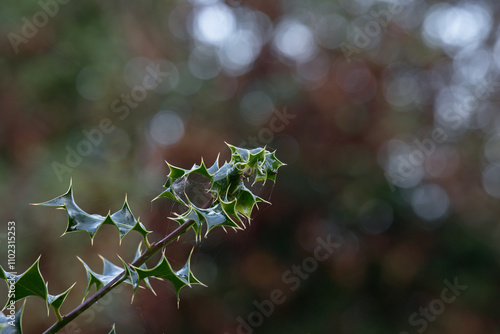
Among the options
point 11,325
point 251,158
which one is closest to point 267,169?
point 251,158

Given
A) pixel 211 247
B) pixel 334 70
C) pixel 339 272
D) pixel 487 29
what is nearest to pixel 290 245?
pixel 339 272

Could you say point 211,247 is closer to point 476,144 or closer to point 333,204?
point 333,204

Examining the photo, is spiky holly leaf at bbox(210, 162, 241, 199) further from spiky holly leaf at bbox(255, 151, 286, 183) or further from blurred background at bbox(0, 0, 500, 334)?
blurred background at bbox(0, 0, 500, 334)

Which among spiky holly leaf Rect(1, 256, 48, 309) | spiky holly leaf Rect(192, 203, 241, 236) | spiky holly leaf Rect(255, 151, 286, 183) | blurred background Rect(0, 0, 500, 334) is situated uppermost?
spiky holly leaf Rect(1, 256, 48, 309)

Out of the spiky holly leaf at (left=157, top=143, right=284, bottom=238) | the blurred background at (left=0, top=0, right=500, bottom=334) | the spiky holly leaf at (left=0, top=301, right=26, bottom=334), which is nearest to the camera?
the spiky holly leaf at (left=0, top=301, right=26, bottom=334)

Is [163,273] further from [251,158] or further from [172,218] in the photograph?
[251,158]

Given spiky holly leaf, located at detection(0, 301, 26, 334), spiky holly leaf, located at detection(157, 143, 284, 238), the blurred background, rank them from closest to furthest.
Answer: spiky holly leaf, located at detection(0, 301, 26, 334) < spiky holly leaf, located at detection(157, 143, 284, 238) < the blurred background

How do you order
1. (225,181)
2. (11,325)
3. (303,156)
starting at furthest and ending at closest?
(303,156) < (225,181) < (11,325)

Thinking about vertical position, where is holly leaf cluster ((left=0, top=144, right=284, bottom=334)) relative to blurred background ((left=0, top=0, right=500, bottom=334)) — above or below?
above

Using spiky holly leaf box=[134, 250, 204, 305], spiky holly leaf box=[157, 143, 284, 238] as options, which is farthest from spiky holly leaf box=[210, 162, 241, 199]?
spiky holly leaf box=[134, 250, 204, 305]

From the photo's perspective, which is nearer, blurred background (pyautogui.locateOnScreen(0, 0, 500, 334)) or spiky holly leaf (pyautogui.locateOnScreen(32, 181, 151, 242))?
spiky holly leaf (pyautogui.locateOnScreen(32, 181, 151, 242))
